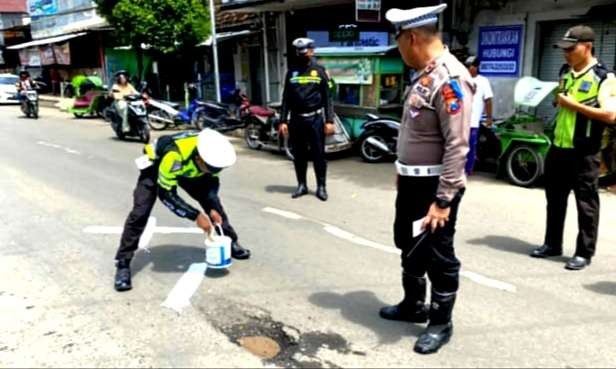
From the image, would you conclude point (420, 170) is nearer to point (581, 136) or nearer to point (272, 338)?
point (272, 338)

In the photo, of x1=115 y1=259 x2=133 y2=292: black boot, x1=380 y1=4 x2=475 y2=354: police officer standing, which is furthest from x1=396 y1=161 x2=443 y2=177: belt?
x1=115 y1=259 x2=133 y2=292: black boot

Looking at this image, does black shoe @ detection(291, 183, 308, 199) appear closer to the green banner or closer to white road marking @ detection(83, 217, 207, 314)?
white road marking @ detection(83, 217, 207, 314)

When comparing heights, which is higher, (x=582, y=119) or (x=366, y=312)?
(x=582, y=119)

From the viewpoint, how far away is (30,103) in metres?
18.6

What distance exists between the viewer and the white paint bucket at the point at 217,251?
420cm

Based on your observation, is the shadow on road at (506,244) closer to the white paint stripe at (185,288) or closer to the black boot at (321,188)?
the black boot at (321,188)

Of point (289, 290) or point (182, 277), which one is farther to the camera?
point (182, 277)

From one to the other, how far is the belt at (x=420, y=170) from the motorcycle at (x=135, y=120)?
34.2ft

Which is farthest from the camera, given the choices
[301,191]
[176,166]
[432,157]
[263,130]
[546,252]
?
[263,130]

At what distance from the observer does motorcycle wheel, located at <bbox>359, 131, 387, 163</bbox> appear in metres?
9.76

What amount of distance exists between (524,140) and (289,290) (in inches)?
191

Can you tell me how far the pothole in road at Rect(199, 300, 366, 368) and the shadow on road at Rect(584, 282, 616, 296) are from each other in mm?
2078

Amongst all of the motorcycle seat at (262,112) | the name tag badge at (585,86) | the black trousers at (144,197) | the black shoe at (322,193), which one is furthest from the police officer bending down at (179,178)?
the motorcycle seat at (262,112)

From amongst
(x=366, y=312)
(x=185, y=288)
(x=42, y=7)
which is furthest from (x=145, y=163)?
(x=42, y=7)
